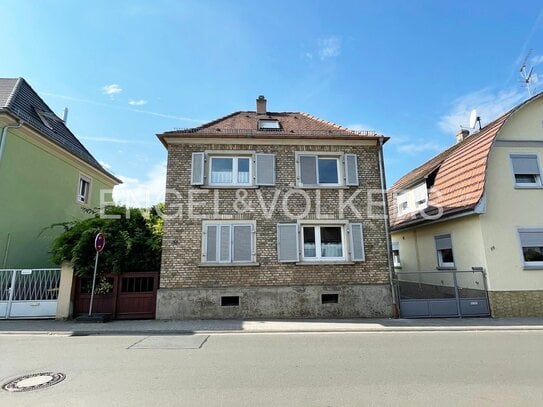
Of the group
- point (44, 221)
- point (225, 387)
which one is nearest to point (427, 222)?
point (225, 387)

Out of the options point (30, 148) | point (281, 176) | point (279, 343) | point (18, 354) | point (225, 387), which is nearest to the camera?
point (225, 387)

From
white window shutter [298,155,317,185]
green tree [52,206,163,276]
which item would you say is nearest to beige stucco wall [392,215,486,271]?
white window shutter [298,155,317,185]

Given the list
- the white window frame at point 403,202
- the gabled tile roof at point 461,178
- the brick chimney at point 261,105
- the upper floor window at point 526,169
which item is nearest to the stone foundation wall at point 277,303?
the gabled tile roof at point 461,178

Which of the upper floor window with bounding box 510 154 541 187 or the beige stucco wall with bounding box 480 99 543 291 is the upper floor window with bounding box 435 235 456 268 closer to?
the beige stucco wall with bounding box 480 99 543 291

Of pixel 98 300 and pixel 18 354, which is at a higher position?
pixel 98 300

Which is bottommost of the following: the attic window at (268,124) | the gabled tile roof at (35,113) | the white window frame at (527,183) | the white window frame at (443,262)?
the white window frame at (443,262)

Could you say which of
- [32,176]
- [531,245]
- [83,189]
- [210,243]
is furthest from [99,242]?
[531,245]

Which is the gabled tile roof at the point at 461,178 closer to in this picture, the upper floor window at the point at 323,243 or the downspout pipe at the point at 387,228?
the downspout pipe at the point at 387,228

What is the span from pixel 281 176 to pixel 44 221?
1156 cm

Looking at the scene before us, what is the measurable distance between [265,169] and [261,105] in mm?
5079

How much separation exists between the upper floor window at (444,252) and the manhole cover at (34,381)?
44.2ft

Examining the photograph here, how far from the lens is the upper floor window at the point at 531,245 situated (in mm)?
11656

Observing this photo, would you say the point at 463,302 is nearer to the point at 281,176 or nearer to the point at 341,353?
the point at 341,353

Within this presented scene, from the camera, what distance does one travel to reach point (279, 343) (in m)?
7.61
